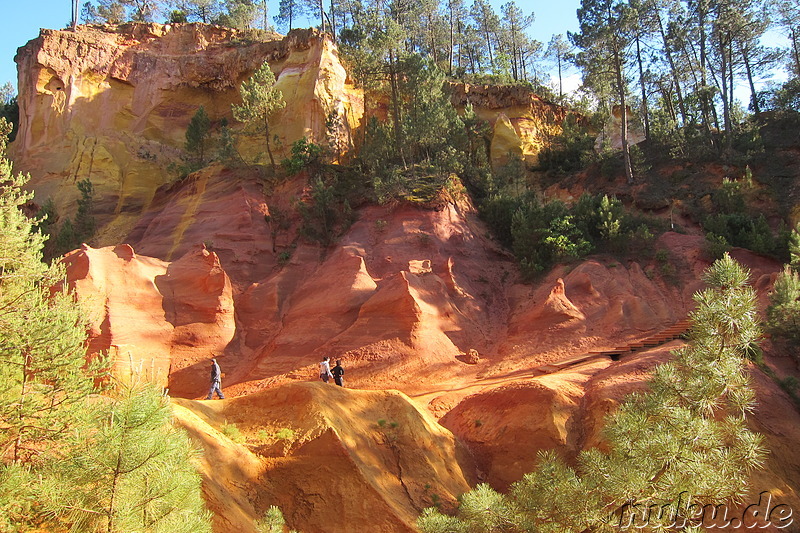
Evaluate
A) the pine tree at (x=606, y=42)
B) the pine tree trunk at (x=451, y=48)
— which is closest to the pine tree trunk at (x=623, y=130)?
the pine tree at (x=606, y=42)

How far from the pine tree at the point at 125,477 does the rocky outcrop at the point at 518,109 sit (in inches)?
1424

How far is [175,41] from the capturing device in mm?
42719

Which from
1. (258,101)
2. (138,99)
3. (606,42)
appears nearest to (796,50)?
(606,42)

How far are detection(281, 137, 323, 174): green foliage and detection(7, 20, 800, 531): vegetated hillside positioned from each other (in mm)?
353

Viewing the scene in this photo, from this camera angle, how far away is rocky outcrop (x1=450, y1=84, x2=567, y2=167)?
39.4 m

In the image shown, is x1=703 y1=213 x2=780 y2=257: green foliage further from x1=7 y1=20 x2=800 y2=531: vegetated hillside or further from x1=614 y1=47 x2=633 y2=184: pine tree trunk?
x1=614 y1=47 x2=633 y2=184: pine tree trunk

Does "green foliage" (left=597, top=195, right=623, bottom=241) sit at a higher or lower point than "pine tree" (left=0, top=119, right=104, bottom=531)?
higher

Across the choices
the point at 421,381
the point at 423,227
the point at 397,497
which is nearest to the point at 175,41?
the point at 423,227

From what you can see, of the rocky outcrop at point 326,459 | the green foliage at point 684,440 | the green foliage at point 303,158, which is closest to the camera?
the green foliage at point 684,440

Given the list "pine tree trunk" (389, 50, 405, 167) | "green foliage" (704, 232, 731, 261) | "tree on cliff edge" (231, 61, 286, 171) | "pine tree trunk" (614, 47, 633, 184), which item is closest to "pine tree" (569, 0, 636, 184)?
"pine tree trunk" (614, 47, 633, 184)

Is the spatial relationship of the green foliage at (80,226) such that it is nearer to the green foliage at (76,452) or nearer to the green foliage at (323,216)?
the green foliage at (323,216)

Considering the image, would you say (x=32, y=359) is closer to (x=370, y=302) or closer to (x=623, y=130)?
(x=370, y=302)

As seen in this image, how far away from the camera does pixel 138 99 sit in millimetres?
39500

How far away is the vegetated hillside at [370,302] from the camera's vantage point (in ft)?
38.8
